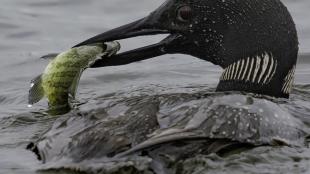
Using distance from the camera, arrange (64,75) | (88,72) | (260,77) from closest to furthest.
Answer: (260,77) → (64,75) → (88,72)

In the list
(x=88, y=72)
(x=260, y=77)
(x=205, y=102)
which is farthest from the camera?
(x=88, y=72)

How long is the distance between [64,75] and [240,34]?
1.13 meters

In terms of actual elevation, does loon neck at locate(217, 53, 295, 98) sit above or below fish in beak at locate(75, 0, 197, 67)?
below

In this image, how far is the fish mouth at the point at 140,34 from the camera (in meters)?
5.69

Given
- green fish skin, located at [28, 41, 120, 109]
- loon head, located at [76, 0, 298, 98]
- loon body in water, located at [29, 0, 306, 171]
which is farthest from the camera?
green fish skin, located at [28, 41, 120, 109]

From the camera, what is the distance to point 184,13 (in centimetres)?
569

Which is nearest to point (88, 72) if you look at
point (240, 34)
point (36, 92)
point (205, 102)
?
point (36, 92)

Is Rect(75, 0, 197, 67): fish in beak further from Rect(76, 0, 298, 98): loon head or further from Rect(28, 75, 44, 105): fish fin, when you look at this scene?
Rect(28, 75, 44, 105): fish fin

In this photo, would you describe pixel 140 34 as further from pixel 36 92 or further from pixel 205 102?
pixel 205 102

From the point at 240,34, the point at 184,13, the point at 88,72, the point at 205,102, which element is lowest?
the point at 88,72

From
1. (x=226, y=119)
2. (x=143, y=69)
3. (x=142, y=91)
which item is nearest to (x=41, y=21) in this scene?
(x=143, y=69)

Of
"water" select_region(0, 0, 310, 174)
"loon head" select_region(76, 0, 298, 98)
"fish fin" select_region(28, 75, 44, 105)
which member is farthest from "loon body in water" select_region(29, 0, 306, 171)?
"fish fin" select_region(28, 75, 44, 105)

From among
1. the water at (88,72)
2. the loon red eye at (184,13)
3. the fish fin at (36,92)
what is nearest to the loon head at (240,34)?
the loon red eye at (184,13)

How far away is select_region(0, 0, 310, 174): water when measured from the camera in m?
4.61
